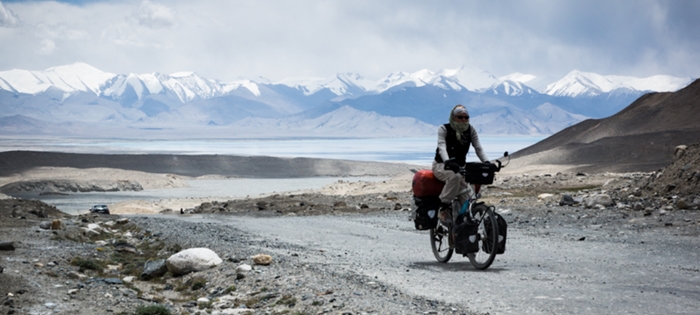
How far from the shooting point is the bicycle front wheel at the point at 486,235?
29.8ft

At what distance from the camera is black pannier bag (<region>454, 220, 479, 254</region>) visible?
942cm

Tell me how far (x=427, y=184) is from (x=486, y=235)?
3.85 ft

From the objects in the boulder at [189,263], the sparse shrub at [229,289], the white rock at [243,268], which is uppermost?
the white rock at [243,268]

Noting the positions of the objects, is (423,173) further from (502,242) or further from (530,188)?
(530,188)

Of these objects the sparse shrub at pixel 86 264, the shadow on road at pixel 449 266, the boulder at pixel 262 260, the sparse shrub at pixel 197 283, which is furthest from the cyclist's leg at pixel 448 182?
the sparse shrub at pixel 86 264

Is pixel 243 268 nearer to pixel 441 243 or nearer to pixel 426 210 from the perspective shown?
pixel 426 210

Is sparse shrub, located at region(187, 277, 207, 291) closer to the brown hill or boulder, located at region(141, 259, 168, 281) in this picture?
boulder, located at region(141, 259, 168, 281)

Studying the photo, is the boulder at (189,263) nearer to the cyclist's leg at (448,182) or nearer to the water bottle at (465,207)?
the cyclist's leg at (448,182)

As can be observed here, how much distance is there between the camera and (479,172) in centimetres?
904

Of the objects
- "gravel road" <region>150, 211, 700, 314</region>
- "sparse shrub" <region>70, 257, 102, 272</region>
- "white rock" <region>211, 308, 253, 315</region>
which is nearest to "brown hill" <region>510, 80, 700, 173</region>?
"gravel road" <region>150, 211, 700, 314</region>

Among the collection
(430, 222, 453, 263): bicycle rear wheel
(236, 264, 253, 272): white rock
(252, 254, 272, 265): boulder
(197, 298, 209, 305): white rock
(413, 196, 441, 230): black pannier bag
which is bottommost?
(197, 298, 209, 305): white rock

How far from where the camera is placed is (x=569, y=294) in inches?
309

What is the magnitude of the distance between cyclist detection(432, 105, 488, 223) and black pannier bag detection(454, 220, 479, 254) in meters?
0.34

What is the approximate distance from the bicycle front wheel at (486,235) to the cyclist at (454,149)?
0.29 metres
